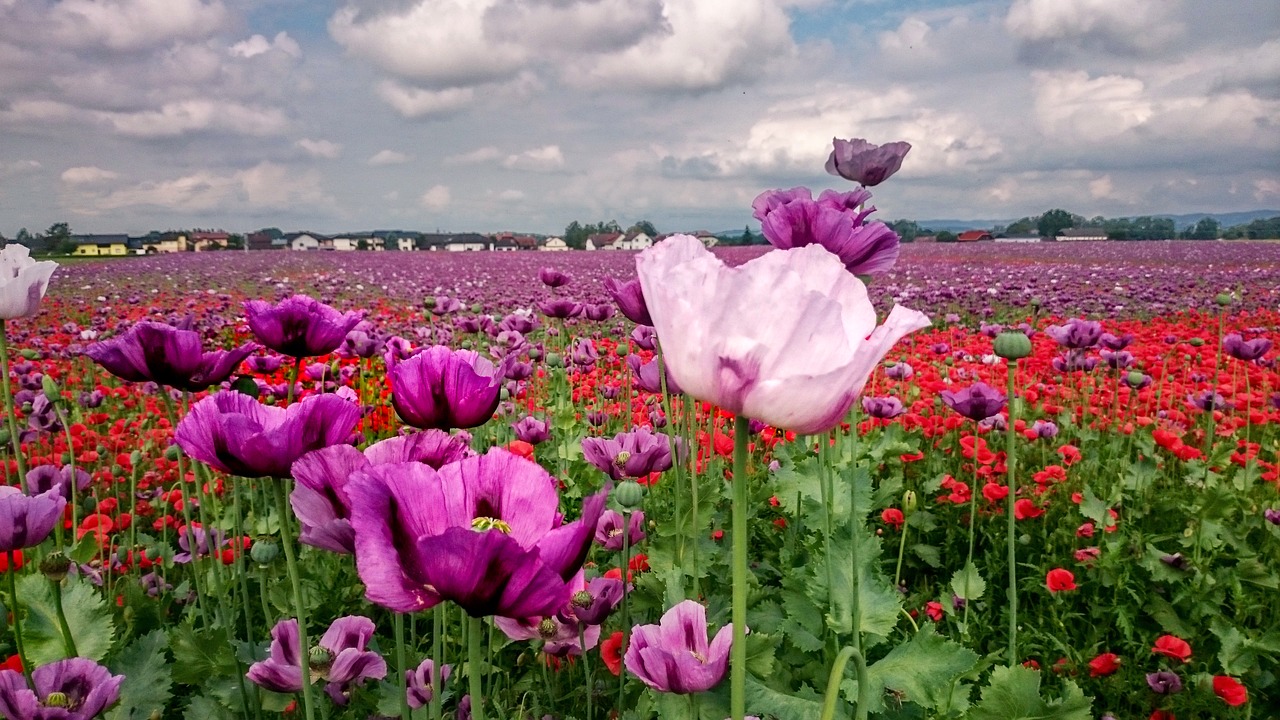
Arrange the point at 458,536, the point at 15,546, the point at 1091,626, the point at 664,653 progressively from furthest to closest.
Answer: the point at 1091,626, the point at 15,546, the point at 664,653, the point at 458,536

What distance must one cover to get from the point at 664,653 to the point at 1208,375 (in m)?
4.75

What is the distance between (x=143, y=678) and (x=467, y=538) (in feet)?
3.83

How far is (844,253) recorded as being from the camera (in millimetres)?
1303

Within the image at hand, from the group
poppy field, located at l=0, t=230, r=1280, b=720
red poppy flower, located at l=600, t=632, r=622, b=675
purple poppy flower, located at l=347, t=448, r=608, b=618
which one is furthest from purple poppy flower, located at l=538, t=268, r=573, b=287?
purple poppy flower, located at l=347, t=448, r=608, b=618

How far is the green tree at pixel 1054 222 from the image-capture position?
55406 mm

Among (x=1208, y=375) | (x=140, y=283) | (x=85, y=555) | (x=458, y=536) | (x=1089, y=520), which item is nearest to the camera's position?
(x=458, y=536)

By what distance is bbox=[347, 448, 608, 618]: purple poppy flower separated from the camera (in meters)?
0.61

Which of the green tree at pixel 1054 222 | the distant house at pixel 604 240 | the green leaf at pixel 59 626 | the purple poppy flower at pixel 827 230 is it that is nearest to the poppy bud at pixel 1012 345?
the purple poppy flower at pixel 827 230

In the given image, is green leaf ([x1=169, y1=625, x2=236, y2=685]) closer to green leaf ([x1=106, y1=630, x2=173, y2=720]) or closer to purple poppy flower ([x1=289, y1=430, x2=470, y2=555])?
green leaf ([x1=106, y1=630, x2=173, y2=720])

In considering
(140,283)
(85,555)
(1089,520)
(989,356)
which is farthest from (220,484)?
(140,283)

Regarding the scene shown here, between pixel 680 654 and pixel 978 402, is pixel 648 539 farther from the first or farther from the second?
pixel 680 654

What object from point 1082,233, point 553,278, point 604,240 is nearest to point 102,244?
point 604,240

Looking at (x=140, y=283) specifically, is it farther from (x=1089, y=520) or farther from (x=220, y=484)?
(x=1089, y=520)

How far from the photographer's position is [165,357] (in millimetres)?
1205
